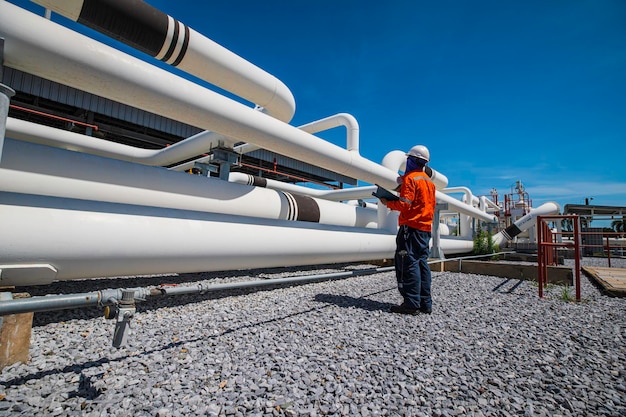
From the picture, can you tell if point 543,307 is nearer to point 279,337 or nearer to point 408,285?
point 408,285

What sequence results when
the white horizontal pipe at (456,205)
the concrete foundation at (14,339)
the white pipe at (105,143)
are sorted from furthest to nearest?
the white horizontal pipe at (456,205) < the white pipe at (105,143) < the concrete foundation at (14,339)

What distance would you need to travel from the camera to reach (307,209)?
396cm

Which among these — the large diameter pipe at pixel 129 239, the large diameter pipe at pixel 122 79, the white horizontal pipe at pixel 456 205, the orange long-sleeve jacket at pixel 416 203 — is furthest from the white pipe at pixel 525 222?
the large diameter pipe at pixel 122 79

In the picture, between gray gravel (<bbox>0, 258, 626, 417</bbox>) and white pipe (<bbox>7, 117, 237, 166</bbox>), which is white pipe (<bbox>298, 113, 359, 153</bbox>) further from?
gray gravel (<bbox>0, 258, 626, 417</bbox>)

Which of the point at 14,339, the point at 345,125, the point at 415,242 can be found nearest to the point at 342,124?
the point at 345,125

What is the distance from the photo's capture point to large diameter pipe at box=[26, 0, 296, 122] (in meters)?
2.02

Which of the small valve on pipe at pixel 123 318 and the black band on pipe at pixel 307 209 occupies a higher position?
the black band on pipe at pixel 307 209

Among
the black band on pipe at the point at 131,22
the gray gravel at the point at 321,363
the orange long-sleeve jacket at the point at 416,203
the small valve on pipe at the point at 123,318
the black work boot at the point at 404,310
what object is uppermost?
the black band on pipe at the point at 131,22

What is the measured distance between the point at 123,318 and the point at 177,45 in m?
2.11

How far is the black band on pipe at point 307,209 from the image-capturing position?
386cm

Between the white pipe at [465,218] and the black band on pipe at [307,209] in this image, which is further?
the white pipe at [465,218]

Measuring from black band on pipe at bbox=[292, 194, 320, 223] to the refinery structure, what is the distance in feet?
0.06

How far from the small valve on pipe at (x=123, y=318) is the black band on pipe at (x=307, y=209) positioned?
255 centimetres

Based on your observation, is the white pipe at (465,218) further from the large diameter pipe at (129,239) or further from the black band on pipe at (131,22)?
the black band on pipe at (131,22)
